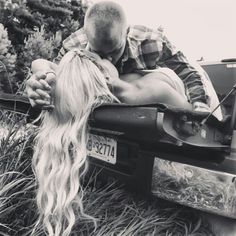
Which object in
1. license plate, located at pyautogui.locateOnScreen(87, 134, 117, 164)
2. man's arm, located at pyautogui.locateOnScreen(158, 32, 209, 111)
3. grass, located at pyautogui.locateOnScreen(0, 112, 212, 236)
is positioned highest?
man's arm, located at pyautogui.locateOnScreen(158, 32, 209, 111)

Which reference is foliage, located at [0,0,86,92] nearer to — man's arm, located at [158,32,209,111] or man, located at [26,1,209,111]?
man, located at [26,1,209,111]

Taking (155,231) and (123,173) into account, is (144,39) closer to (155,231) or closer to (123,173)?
(123,173)

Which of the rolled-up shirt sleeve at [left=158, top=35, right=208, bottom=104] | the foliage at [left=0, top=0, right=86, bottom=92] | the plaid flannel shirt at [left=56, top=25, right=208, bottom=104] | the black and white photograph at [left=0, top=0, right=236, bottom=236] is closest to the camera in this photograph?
the black and white photograph at [left=0, top=0, right=236, bottom=236]

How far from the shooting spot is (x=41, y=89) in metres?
2.44

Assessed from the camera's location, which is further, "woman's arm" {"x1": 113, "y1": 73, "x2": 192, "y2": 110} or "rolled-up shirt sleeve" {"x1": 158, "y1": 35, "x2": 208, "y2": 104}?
"rolled-up shirt sleeve" {"x1": 158, "y1": 35, "x2": 208, "y2": 104}

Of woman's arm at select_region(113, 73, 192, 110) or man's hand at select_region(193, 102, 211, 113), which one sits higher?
woman's arm at select_region(113, 73, 192, 110)

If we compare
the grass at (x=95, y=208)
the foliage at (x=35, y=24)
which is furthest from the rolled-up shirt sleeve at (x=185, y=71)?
the foliage at (x=35, y=24)

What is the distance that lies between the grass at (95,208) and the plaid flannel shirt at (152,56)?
2.35ft

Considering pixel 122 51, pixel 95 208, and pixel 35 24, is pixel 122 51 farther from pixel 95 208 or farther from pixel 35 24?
pixel 35 24

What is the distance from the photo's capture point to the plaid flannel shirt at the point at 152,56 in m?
3.16

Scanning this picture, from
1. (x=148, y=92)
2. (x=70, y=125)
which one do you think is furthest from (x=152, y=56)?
(x=70, y=125)

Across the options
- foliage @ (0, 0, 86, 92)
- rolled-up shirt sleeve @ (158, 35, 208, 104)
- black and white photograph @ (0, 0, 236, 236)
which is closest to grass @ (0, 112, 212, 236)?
black and white photograph @ (0, 0, 236, 236)

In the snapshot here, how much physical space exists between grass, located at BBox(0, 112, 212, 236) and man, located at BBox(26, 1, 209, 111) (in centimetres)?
43

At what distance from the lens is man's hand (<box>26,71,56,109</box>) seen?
2.43 metres
